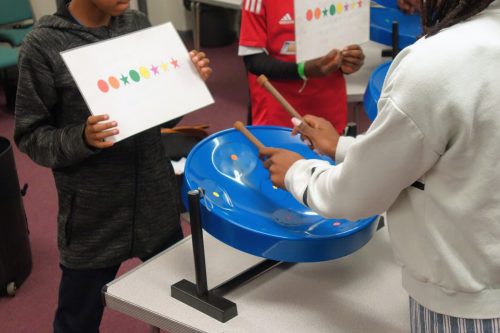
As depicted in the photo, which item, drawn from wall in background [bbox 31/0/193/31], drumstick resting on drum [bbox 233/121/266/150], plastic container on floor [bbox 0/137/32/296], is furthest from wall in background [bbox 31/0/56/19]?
drumstick resting on drum [bbox 233/121/266/150]

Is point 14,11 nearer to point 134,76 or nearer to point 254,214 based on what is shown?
point 134,76

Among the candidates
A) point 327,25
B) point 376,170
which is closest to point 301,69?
point 327,25

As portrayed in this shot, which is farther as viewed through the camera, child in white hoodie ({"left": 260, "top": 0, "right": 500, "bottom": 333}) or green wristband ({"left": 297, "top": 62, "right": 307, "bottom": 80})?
green wristband ({"left": 297, "top": 62, "right": 307, "bottom": 80})

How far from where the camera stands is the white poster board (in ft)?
5.06

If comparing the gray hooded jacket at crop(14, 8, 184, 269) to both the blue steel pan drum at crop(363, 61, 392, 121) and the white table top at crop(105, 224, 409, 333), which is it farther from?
the blue steel pan drum at crop(363, 61, 392, 121)

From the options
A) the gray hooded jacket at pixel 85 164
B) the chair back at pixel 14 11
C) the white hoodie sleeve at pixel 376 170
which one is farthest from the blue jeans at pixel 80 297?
the chair back at pixel 14 11

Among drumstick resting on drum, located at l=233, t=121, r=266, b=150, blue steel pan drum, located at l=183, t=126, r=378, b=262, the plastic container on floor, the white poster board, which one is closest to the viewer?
blue steel pan drum, located at l=183, t=126, r=378, b=262

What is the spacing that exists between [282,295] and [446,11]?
61 cm

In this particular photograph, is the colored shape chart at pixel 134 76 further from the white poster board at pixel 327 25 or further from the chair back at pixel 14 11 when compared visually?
the chair back at pixel 14 11

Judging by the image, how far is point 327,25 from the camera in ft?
5.25

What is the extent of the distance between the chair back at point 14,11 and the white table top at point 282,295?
10.4 feet

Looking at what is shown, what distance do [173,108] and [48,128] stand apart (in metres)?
0.27

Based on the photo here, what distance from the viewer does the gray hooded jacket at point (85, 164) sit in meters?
1.19

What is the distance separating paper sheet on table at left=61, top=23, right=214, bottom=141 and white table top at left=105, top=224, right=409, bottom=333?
0.29 meters
